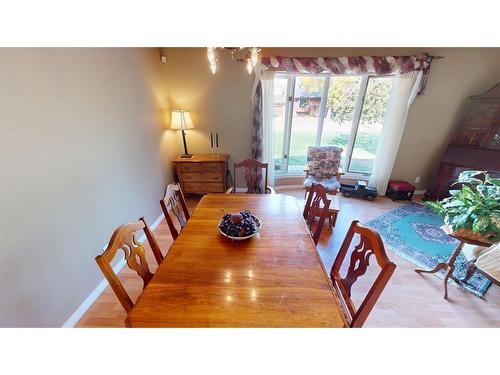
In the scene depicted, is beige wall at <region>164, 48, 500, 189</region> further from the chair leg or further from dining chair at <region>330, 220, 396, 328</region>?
dining chair at <region>330, 220, 396, 328</region>

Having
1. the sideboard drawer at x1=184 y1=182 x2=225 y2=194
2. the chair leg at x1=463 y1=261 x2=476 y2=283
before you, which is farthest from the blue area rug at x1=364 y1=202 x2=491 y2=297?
the sideboard drawer at x1=184 y1=182 x2=225 y2=194

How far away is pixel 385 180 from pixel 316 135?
140cm

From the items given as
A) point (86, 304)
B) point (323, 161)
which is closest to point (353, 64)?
point (323, 161)

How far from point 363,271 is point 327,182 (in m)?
2.11

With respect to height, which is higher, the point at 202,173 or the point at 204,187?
the point at 202,173

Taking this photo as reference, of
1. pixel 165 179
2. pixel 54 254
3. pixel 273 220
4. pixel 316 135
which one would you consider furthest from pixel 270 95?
pixel 54 254

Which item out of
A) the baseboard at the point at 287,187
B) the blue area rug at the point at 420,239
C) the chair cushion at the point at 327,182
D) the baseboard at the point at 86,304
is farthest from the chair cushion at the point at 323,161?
the baseboard at the point at 86,304

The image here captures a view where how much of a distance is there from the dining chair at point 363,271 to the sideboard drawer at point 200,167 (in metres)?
2.11

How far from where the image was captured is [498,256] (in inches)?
51.1

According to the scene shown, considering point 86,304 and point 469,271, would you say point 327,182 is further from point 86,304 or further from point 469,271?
point 86,304

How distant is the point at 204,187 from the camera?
9.64ft

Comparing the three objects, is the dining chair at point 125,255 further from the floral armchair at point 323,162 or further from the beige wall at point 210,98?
the floral armchair at point 323,162

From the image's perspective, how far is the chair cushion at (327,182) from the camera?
2771 millimetres
